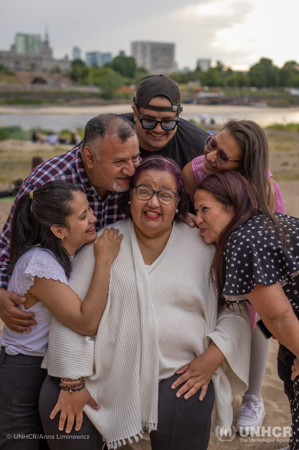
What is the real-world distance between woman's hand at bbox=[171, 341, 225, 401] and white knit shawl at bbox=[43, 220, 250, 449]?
0.16 ft

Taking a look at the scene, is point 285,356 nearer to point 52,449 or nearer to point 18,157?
point 52,449

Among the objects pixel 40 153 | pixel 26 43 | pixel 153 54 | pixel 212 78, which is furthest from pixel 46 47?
pixel 40 153

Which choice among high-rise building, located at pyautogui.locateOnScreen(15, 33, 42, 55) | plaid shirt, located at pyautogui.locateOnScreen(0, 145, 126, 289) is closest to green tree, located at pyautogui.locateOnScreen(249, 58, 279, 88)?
high-rise building, located at pyautogui.locateOnScreen(15, 33, 42, 55)

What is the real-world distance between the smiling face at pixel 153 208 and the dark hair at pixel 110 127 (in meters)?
0.37

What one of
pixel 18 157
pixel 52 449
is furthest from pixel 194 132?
pixel 18 157

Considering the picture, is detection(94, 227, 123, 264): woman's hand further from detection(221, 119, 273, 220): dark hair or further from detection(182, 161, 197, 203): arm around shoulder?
detection(221, 119, 273, 220): dark hair

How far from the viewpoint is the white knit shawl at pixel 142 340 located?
243 centimetres

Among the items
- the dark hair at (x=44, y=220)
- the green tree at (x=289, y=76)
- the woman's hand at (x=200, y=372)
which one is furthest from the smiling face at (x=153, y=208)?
the green tree at (x=289, y=76)

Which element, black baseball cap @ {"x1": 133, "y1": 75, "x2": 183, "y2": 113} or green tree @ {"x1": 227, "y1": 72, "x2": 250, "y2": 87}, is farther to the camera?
green tree @ {"x1": 227, "y1": 72, "x2": 250, "y2": 87}

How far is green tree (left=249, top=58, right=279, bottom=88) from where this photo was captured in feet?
324

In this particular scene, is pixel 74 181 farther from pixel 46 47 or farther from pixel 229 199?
pixel 46 47

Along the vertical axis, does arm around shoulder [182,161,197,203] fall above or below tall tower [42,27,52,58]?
below

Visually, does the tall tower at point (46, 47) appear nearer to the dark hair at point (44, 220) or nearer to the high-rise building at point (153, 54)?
the high-rise building at point (153, 54)

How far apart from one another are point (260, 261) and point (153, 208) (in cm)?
81
